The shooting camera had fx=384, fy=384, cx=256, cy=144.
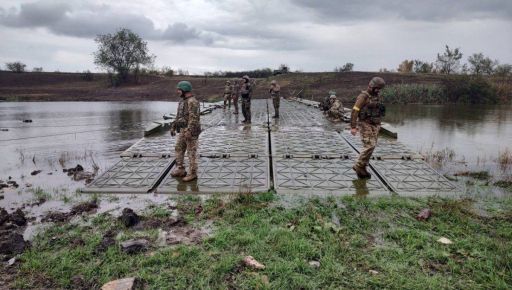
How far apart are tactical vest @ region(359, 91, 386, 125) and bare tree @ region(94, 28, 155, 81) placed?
5564 centimetres

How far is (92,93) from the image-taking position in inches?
2032

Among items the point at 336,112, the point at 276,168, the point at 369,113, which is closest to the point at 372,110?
the point at 369,113

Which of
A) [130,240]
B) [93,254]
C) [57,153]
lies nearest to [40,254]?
[93,254]

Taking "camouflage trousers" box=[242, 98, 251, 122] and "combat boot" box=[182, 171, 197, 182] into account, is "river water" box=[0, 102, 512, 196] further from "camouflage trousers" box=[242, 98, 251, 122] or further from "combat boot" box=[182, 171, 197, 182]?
"camouflage trousers" box=[242, 98, 251, 122]

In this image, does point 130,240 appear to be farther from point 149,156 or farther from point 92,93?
point 92,93

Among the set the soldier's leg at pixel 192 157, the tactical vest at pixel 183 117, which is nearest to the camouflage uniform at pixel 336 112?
the soldier's leg at pixel 192 157

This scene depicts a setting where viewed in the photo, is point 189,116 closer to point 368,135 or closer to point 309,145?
point 368,135

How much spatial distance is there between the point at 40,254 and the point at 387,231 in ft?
14.9

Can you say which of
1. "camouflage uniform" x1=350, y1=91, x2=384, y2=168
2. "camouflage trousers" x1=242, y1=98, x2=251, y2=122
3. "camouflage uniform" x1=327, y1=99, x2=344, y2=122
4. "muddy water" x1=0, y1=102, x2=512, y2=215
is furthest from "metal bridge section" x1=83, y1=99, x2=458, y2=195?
"camouflage uniform" x1=327, y1=99, x2=344, y2=122

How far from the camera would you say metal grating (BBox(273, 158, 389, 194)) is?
741cm

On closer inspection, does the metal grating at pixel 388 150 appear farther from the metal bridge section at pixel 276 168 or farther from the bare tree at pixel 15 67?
the bare tree at pixel 15 67

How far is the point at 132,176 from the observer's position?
27.4 feet

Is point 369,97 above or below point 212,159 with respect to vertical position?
above

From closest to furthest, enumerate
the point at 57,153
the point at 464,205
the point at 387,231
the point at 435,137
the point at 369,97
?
the point at 387,231, the point at 464,205, the point at 369,97, the point at 57,153, the point at 435,137
